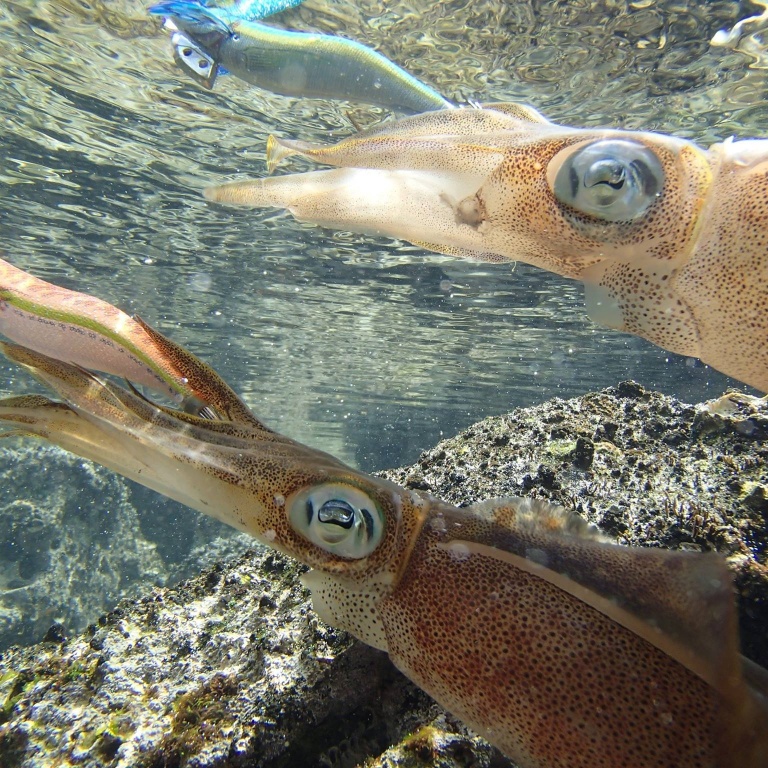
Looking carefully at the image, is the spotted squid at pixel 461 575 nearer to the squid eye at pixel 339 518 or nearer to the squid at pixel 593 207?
the squid eye at pixel 339 518

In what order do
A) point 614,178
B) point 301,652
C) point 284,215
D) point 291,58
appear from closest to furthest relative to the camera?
point 614,178, point 301,652, point 291,58, point 284,215

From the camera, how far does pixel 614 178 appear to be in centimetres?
119

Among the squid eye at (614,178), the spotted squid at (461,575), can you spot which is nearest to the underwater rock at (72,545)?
the spotted squid at (461,575)

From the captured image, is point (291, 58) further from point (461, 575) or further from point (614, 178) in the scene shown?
point (461, 575)

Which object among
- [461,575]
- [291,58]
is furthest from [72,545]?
[461,575]

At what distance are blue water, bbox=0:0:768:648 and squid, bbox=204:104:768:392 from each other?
7.03 meters

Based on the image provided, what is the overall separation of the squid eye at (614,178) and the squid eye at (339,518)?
1.01 meters

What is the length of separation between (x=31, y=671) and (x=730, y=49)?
10.7 metres

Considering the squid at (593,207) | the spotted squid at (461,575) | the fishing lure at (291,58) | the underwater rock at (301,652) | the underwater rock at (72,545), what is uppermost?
the fishing lure at (291,58)

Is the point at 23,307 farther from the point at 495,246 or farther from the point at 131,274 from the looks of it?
the point at 131,274

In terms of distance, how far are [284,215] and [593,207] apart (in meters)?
12.1

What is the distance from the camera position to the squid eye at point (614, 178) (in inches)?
46.6

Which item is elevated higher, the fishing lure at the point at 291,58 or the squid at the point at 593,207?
the fishing lure at the point at 291,58

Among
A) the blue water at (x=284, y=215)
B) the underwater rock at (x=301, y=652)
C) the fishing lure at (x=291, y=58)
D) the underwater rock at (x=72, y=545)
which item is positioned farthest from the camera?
the underwater rock at (x=72, y=545)
